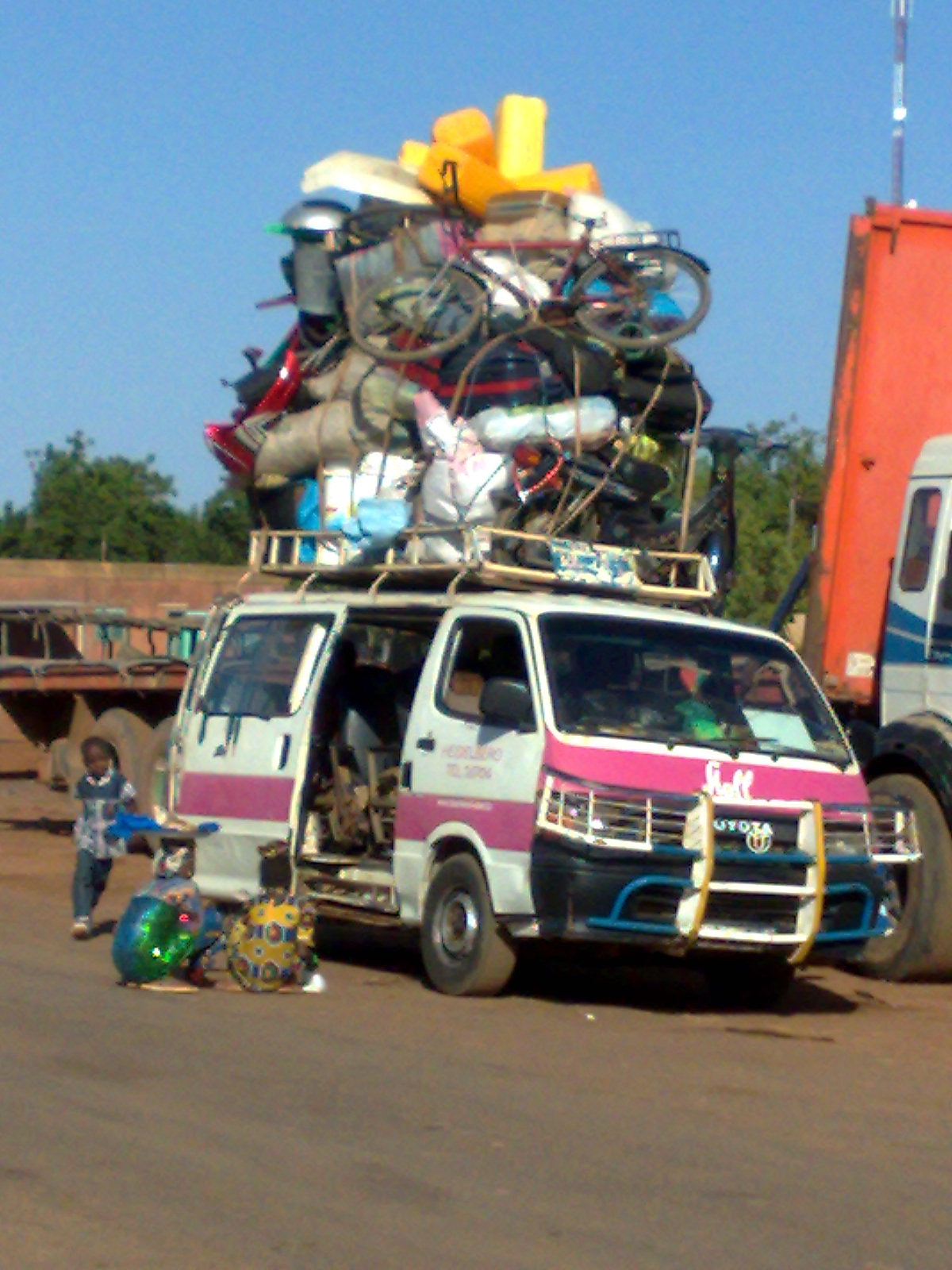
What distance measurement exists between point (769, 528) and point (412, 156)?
2006 cm

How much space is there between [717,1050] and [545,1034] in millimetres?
755

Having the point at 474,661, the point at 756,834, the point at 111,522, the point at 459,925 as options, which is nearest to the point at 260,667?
the point at 474,661

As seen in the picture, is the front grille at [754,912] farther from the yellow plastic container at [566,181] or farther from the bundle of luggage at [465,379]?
the yellow plastic container at [566,181]

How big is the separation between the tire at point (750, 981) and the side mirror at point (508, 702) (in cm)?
158

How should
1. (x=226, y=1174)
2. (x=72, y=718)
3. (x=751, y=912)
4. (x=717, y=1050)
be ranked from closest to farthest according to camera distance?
(x=226, y=1174) → (x=717, y=1050) → (x=751, y=912) → (x=72, y=718)

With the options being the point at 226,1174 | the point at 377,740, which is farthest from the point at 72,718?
the point at 226,1174

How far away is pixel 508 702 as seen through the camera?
967cm

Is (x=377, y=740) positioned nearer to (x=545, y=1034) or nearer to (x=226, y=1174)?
(x=545, y=1034)

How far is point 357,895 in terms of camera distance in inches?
429

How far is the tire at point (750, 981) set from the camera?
10359 mm

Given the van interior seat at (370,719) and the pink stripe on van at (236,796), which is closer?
the pink stripe on van at (236,796)

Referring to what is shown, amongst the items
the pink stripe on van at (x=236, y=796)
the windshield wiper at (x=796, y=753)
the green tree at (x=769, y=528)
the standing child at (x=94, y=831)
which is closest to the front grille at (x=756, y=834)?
the windshield wiper at (x=796, y=753)

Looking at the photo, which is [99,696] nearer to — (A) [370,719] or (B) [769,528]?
(A) [370,719]

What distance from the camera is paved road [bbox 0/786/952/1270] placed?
212 inches
